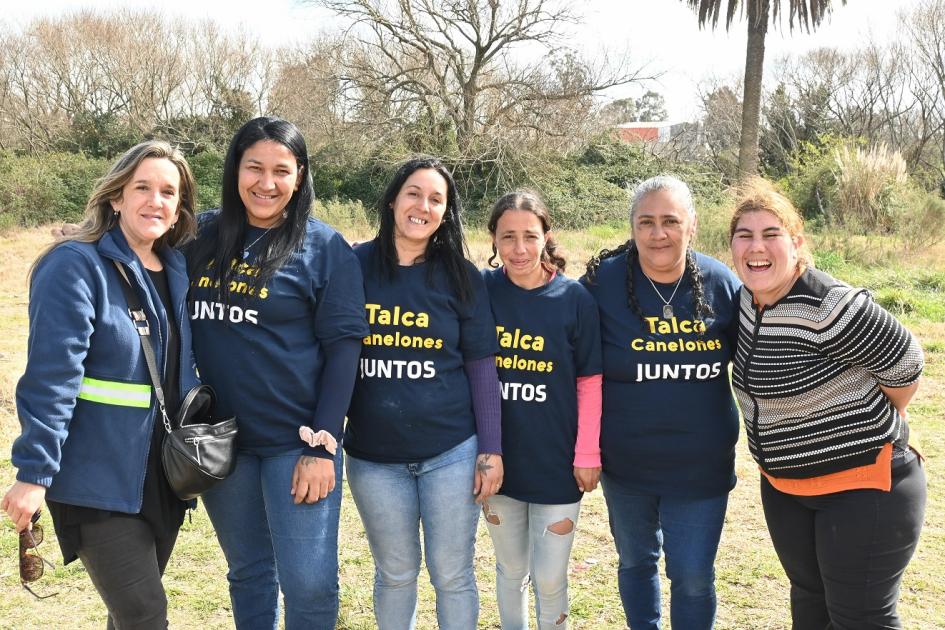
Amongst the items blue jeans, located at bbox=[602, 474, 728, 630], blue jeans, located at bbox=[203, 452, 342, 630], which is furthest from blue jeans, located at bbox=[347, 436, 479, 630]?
blue jeans, located at bbox=[602, 474, 728, 630]

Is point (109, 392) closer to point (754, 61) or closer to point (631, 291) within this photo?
point (631, 291)

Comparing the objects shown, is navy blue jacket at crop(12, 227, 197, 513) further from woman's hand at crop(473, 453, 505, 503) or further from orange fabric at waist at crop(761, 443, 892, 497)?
orange fabric at waist at crop(761, 443, 892, 497)

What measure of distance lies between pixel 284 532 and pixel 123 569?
49 cm

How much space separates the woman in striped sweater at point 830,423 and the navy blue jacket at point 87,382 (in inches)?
76.4

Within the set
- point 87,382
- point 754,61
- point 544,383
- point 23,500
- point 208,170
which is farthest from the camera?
point 208,170

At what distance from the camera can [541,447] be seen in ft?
8.80

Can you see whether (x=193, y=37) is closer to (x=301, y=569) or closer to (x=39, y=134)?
(x=39, y=134)

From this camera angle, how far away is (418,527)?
8.39 ft

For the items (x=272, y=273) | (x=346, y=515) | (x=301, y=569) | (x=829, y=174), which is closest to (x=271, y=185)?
(x=272, y=273)

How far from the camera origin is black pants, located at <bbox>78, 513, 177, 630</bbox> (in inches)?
84.0

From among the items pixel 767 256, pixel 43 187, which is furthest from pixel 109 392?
pixel 43 187

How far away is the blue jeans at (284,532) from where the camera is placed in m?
2.43

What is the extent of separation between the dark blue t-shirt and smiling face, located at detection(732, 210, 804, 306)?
270 millimetres

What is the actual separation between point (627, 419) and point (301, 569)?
49.3 inches
